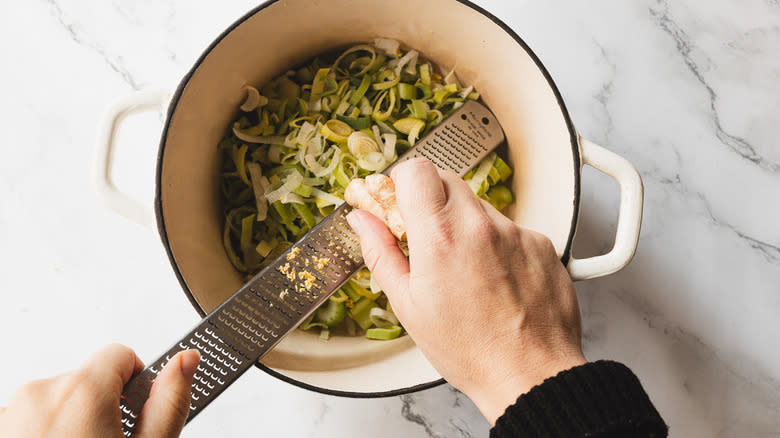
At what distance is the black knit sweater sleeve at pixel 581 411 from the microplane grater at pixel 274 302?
1.66 ft

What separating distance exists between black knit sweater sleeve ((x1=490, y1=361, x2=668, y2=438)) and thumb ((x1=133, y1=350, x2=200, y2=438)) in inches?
22.4

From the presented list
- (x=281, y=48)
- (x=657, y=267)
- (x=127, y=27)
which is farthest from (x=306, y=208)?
(x=657, y=267)

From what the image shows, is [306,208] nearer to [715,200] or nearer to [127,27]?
[127,27]

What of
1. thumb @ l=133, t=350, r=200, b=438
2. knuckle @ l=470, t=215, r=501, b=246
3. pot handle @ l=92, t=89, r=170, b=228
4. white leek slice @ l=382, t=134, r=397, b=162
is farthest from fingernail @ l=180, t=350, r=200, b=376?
white leek slice @ l=382, t=134, r=397, b=162

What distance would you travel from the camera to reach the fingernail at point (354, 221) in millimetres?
1186

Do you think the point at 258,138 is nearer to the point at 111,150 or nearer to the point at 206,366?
the point at 111,150

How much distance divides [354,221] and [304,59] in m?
0.60

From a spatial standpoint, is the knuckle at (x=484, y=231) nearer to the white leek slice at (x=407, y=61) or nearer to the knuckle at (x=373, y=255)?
the knuckle at (x=373, y=255)

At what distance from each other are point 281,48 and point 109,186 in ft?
1.85

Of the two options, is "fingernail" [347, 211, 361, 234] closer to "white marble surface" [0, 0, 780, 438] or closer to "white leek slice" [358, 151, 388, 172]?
"white leek slice" [358, 151, 388, 172]

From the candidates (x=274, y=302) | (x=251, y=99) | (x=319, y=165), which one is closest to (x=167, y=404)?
(x=274, y=302)

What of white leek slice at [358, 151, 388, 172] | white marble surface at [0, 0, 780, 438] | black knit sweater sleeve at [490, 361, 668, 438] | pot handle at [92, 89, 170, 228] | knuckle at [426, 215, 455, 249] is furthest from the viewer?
white marble surface at [0, 0, 780, 438]

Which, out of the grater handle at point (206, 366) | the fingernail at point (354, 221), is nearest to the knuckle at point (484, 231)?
the fingernail at point (354, 221)

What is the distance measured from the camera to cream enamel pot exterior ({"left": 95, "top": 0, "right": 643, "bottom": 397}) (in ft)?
3.78
